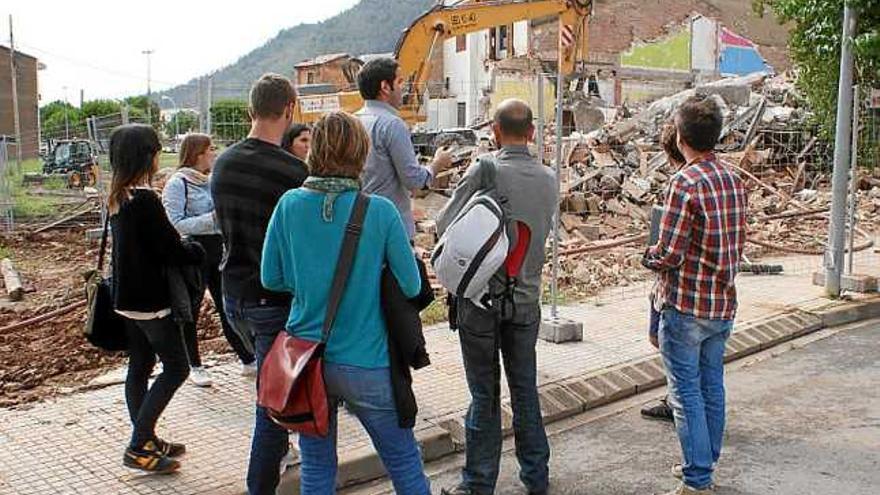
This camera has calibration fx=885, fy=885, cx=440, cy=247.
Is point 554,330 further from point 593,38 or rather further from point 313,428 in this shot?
point 593,38

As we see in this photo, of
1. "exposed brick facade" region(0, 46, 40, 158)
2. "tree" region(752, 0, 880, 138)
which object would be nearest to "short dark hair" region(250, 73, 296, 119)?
"tree" region(752, 0, 880, 138)

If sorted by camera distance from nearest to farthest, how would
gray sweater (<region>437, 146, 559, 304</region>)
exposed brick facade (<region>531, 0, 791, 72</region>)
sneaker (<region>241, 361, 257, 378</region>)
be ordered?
gray sweater (<region>437, 146, 559, 304</region>) < sneaker (<region>241, 361, 257, 378</region>) < exposed brick facade (<region>531, 0, 791, 72</region>)

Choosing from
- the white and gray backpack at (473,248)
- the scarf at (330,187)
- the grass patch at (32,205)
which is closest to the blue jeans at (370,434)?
the scarf at (330,187)

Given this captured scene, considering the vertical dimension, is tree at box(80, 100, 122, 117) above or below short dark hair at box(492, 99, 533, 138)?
above

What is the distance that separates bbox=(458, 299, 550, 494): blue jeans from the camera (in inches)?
177

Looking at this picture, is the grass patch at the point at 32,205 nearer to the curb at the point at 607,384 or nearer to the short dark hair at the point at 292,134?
the short dark hair at the point at 292,134

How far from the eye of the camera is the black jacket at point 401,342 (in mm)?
3482

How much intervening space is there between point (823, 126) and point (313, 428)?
18.3 metres

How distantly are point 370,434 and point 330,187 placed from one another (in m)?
1.01

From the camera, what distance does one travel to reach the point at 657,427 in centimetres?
591

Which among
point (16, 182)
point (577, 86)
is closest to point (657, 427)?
point (16, 182)

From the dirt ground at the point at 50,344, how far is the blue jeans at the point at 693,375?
3937mm

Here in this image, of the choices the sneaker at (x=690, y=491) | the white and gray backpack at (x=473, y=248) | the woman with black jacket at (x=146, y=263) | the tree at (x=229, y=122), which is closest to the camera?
the white and gray backpack at (x=473, y=248)

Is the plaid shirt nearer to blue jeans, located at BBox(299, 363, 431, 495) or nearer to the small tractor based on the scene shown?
blue jeans, located at BBox(299, 363, 431, 495)
